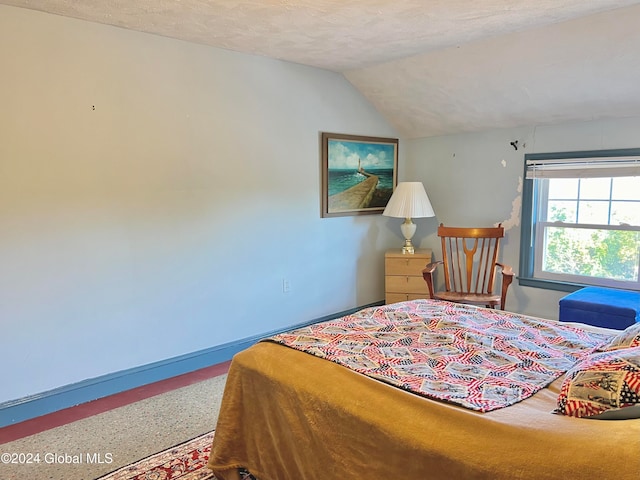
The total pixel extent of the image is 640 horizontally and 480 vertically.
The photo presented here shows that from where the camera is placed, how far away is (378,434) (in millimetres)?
1363

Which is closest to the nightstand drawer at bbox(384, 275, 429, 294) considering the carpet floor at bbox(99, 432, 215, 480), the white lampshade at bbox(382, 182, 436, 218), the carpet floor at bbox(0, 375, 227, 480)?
the white lampshade at bbox(382, 182, 436, 218)

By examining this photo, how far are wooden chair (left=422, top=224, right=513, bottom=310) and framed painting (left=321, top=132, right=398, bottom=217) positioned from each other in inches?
29.7

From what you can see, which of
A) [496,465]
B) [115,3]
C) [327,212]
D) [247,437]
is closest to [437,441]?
[496,465]

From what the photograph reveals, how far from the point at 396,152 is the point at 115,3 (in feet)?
9.59

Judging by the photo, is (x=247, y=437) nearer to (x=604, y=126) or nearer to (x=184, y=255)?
(x=184, y=255)

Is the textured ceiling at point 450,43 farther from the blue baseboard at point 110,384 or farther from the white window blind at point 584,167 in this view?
the blue baseboard at point 110,384

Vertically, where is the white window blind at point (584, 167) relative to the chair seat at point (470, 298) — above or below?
above

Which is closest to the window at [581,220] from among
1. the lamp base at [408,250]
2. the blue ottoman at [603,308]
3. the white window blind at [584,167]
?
the white window blind at [584,167]

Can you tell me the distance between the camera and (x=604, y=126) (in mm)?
3414

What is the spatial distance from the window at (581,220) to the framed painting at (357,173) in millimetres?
1289

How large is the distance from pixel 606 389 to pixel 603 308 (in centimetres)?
192

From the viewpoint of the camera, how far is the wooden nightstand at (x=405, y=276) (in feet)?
13.7

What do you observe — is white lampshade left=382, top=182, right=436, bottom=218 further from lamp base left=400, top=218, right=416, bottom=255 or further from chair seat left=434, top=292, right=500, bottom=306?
chair seat left=434, top=292, right=500, bottom=306

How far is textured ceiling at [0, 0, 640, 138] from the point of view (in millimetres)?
2494
